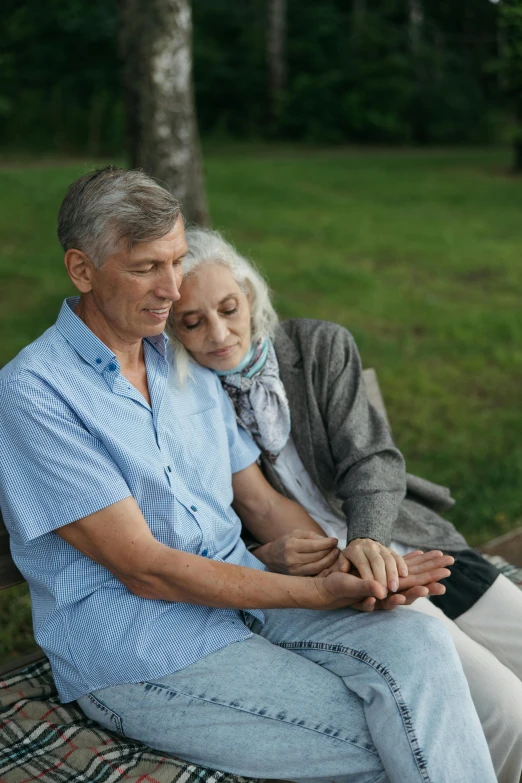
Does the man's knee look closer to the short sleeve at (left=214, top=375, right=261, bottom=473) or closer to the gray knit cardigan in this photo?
the gray knit cardigan

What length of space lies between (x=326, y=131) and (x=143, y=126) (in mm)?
17362

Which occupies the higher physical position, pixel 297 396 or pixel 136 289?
pixel 136 289

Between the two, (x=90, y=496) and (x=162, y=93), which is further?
(x=162, y=93)

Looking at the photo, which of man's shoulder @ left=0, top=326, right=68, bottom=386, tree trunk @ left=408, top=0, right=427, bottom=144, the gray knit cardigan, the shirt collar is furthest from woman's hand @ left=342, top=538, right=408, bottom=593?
tree trunk @ left=408, top=0, right=427, bottom=144

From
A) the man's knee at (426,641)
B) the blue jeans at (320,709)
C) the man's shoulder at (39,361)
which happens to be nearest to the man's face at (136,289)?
the man's shoulder at (39,361)

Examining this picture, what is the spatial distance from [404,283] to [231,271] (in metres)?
5.91

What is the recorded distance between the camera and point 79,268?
2379 mm

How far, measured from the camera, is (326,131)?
73.0 ft

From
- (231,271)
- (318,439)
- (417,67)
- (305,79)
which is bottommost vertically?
(318,439)

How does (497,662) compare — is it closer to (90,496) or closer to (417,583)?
(417,583)

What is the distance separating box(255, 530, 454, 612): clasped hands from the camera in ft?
7.79

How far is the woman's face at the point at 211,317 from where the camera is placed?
273 cm

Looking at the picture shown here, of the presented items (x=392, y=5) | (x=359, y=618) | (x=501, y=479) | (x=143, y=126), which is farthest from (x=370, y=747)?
(x=392, y=5)

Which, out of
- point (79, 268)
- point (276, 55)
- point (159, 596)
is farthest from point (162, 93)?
point (276, 55)
